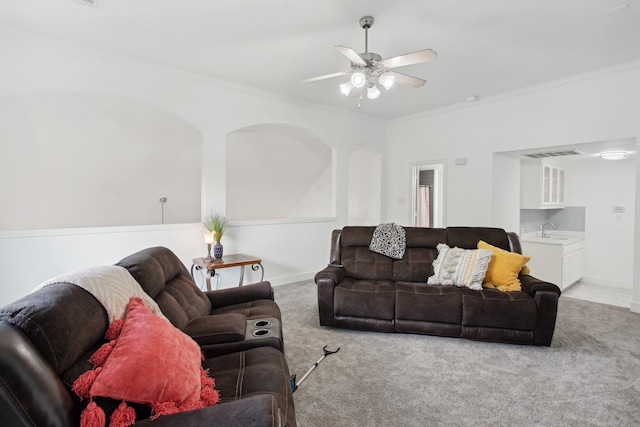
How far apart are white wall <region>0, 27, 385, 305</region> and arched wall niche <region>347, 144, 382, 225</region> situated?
1228 mm

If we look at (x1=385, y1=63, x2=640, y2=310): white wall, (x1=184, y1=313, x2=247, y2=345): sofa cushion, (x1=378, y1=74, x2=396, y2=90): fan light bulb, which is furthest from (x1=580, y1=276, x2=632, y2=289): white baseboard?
(x1=184, y1=313, x2=247, y2=345): sofa cushion

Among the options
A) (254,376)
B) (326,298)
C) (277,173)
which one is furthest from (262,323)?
(277,173)

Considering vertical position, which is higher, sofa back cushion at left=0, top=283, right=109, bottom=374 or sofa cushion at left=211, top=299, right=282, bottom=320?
sofa back cushion at left=0, top=283, right=109, bottom=374

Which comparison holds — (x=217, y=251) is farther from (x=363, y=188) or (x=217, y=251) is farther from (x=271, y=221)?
(x=363, y=188)

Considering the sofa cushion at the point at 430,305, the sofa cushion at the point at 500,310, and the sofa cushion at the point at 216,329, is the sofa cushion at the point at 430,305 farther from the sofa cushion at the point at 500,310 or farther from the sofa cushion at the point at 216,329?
the sofa cushion at the point at 216,329

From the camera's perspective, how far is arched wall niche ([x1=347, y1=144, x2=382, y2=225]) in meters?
6.93

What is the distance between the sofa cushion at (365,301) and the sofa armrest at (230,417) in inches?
82.9

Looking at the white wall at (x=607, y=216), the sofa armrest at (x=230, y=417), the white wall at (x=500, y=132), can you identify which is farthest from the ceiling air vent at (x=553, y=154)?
the sofa armrest at (x=230, y=417)

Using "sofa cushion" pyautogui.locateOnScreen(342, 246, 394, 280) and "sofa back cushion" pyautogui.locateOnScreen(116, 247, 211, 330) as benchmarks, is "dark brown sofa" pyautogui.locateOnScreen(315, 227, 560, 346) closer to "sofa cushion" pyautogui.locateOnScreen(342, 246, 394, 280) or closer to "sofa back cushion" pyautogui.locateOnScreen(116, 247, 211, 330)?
"sofa cushion" pyautogui.locateOnScreen(342, 246, 394, 280)

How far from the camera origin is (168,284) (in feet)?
7.31

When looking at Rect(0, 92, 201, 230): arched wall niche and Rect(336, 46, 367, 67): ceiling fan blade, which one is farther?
Rect(0, 92, 201, 230): arched wall niche

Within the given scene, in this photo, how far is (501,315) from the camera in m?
2.86

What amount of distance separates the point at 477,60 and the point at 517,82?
107 centimetres

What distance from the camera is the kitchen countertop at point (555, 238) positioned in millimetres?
4980
